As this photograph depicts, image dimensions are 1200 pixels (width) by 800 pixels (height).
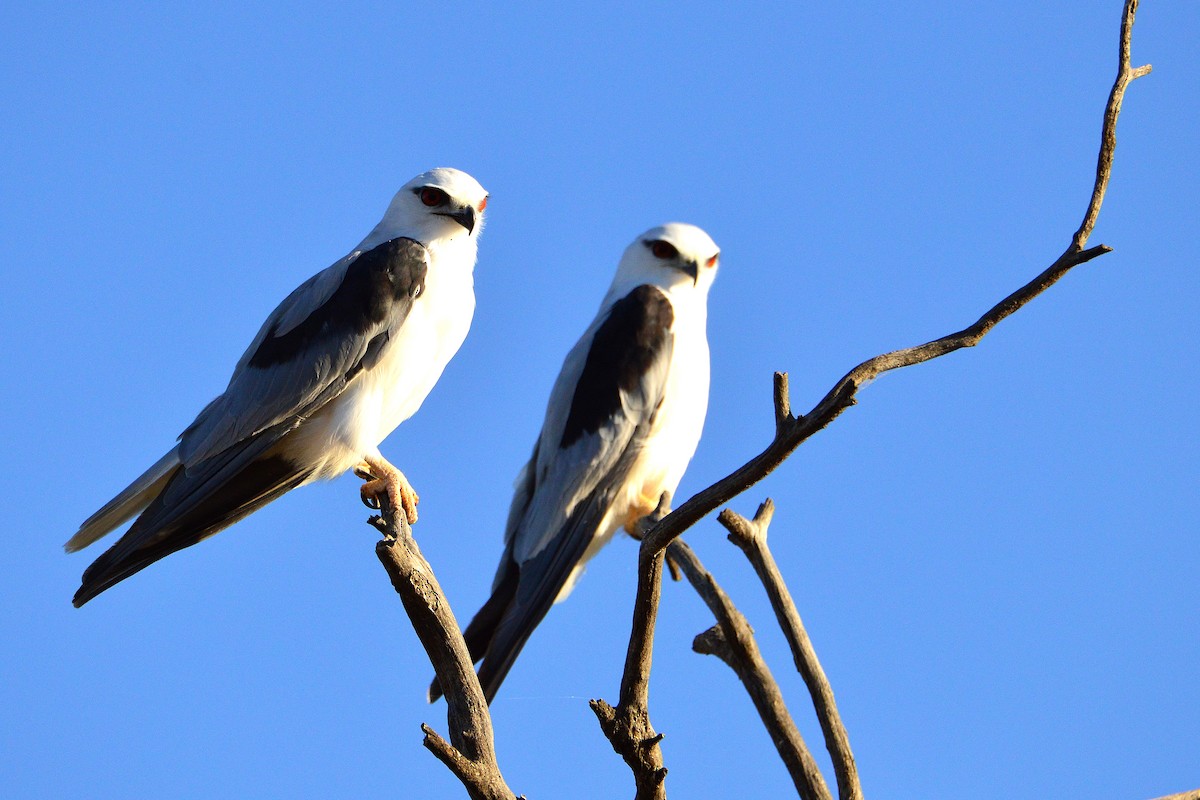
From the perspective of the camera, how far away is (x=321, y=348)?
17.1 ft

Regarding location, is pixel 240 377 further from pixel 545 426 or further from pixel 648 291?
pixel 648 291

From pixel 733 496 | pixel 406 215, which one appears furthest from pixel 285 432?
pixel 733 496

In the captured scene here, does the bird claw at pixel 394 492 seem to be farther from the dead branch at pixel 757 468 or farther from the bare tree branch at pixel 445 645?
the dead branch at pixel 757 468

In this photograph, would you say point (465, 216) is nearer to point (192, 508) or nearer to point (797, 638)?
point (192, 508)

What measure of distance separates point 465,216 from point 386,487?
1.33m

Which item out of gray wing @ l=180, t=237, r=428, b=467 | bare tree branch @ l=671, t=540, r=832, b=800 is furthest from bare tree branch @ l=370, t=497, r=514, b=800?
bare tree branch @ l=671, t=540, r=832, b=800

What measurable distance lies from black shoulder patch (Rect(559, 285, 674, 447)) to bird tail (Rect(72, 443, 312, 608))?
1513mm

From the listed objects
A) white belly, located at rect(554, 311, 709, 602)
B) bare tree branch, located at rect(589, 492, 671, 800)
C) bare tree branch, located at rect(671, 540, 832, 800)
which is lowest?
bare tree branch, located at rect(589, 492, 671, 800)

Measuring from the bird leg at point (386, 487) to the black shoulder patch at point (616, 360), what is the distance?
1.32 m

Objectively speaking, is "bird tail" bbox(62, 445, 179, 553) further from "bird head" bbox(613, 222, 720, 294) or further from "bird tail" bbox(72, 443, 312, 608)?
"bird head" bbox(613, 222, 720, 294)

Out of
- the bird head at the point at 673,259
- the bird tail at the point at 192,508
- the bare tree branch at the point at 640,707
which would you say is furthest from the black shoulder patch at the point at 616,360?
the bare tree branch at the point at 640,707

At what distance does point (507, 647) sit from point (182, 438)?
168 centimetres

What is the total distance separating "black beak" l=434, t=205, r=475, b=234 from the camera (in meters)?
5.65

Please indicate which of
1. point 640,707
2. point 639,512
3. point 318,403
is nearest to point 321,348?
point 318,403
